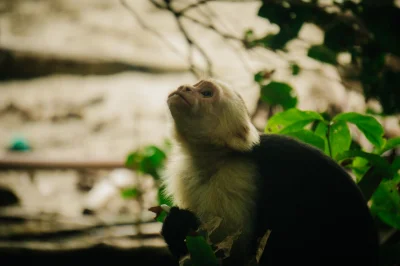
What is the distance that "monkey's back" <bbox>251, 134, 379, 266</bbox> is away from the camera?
1.71 metres

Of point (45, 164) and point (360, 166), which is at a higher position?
point (360, 166)

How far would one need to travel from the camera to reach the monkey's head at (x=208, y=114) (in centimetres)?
212

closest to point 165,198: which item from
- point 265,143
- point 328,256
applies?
point 265,143

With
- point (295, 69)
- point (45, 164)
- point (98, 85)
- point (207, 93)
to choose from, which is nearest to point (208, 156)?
point (207, 93)

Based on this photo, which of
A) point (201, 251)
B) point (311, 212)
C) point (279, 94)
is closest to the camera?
point (201, 251)

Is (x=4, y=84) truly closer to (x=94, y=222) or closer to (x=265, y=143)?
(x=94, y=222)

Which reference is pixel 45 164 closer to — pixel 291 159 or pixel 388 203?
pixel 291 159

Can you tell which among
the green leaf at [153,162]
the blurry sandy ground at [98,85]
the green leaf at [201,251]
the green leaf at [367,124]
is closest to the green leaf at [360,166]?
the green leaf at [367,124]

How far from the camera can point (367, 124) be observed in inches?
72.4

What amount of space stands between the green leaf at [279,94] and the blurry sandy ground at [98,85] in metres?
3.01

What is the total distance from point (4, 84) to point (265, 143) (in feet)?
19.7

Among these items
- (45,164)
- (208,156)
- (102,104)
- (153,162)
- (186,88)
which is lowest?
(102,104)

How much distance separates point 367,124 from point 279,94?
537mm

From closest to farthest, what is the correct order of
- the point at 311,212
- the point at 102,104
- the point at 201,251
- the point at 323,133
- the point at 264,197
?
1. the point at 201,251
2. the point at 311,212
3. the point at 264,197
4. the point at 323,133
5. the point at 102,104
